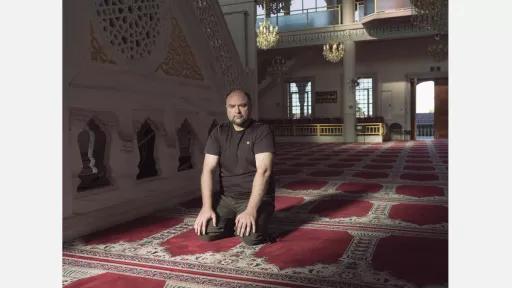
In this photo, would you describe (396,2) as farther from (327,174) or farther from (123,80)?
(123,80)

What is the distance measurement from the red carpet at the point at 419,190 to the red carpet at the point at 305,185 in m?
0.78

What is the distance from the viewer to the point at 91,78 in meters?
2.68

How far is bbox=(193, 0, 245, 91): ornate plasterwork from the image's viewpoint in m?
4.23

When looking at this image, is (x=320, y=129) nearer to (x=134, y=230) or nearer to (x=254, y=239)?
(x=134, y=230)

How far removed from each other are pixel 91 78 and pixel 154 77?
710 millimetres

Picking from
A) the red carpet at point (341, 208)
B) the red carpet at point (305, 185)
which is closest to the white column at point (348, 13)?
the red carpet at point (305, 185)

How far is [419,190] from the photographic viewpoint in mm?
4113

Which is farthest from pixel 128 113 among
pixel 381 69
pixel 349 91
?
pixel 381 69

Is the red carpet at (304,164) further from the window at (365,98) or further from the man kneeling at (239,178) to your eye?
the window at (365,98)

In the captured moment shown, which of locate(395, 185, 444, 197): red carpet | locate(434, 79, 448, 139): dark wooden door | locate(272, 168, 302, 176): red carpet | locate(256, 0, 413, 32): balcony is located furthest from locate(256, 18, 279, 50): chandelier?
locate(395, 185, 444, 197): red carpet

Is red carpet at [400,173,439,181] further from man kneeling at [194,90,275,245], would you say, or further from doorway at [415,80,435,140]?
doorway at [415,80,435,140]

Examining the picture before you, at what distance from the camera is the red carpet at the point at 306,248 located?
6.86ft

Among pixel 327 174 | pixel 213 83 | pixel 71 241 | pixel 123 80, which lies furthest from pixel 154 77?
pixel 327 174

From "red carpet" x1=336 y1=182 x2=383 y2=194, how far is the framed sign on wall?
10.4 meters
